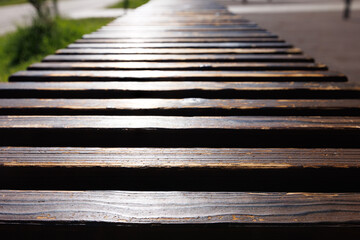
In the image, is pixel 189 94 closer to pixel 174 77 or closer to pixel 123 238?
pixel 174 77

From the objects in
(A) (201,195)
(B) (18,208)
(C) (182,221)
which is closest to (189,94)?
(A) (201,195)

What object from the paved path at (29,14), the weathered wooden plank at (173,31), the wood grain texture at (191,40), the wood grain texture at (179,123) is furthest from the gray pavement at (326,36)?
the paved path at (29,14)

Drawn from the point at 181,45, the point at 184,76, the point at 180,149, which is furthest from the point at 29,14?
the point at 180,149

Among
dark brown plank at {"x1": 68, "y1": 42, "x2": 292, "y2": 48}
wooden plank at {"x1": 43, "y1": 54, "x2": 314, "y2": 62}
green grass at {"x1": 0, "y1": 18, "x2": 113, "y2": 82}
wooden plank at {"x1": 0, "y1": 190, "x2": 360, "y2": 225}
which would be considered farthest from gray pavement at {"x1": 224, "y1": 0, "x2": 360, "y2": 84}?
green grass at {"x1": 0, "y1": 18, "x2": 113, "y2": 82}

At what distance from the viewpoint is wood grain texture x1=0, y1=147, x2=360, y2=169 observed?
1.13 metres

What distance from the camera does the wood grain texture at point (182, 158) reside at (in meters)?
1.13

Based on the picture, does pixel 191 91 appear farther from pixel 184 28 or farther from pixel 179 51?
pixel 184 28

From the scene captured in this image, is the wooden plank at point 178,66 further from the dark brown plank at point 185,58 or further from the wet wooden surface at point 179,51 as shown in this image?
the wet wooden surface at point 179,51

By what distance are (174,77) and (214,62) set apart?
50cm

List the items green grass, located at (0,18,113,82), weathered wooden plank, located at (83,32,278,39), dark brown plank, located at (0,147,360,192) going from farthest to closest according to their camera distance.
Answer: green grass, located at (0,18,113,82) → weathered wooden plank, located at (83,32,278,39) → dark brown plank, located at (0,147,360,192)

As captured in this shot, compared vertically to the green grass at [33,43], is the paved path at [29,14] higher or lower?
higher

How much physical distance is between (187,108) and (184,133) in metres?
0.24

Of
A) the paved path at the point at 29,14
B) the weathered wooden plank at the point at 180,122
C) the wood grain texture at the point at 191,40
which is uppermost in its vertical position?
the paved path at the point at 29,14

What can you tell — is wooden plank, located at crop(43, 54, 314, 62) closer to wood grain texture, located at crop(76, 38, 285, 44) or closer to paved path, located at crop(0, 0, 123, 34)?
A: wood grain texture, located at crop(76, 38, 285, 44)
